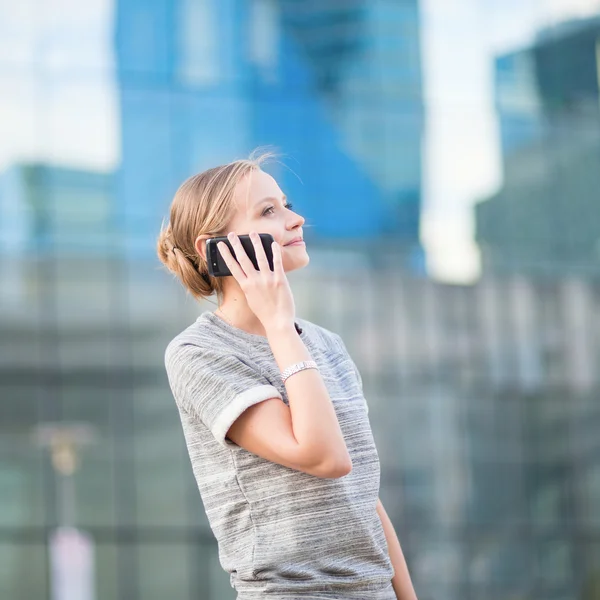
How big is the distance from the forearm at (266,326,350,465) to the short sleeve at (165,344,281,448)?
0.07m

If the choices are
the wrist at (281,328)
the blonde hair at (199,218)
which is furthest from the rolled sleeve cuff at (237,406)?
the blonde hair at (199,218)

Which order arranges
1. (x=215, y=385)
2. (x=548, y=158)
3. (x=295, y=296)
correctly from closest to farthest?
(x=215, y=385) < (x=295, y=296) < (x=548, y=158)

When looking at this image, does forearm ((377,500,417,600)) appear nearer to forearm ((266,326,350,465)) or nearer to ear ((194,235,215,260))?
forearm ((266,326,350,465))

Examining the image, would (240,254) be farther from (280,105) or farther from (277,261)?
(280,105)

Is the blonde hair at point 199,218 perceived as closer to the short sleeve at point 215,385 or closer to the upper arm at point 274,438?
the short sleeve at point 215,385

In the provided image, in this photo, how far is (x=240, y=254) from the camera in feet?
8.64

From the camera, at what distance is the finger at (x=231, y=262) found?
2623mm

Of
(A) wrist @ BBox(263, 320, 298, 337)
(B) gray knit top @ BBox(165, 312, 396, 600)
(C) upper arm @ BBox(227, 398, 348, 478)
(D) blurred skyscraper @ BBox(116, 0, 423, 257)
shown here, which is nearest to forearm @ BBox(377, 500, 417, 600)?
(B) gray knit top @ BBox(165, 312, 396, 600)

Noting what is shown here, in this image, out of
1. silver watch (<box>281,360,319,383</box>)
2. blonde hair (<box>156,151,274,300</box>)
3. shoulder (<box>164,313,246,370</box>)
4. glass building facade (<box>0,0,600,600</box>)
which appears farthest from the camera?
glass building facade (<box>0,0,600,600</box>)

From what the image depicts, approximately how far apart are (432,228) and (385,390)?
349 centimetres

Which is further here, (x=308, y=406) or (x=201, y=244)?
(x=201, y=244)

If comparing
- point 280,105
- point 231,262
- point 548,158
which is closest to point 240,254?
point 231,262

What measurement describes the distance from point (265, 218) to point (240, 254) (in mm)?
153

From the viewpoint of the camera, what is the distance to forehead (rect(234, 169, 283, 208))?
2730mm
